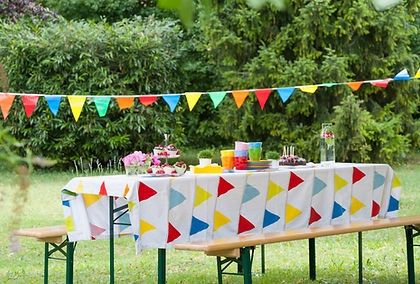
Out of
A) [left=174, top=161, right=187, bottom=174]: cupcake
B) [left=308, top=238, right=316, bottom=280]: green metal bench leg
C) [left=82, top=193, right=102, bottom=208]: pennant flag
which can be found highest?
[left=174, top=161, right=187, bottom=174]: cupcake

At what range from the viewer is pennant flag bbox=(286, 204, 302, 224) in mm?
3926

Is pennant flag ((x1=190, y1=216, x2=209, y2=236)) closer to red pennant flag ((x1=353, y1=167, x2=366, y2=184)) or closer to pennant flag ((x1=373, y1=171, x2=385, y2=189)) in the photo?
red pennant flag ((x1=353, y1=167, x2=366, y2=184))

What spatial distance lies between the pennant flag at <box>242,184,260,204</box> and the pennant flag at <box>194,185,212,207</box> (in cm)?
26

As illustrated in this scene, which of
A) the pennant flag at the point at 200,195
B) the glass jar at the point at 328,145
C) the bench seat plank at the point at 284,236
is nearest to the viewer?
the bench seat plank at the point at 284,236

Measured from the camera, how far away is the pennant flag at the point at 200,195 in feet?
11.5

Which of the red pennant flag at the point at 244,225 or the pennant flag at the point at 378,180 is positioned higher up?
the pennant flag at the point at 378,180

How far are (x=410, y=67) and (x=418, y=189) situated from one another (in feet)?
17.1

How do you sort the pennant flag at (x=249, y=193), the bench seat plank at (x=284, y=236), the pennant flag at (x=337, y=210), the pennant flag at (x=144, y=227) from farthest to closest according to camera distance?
the pennant flag at (x=337, y=210) < the pennant flag at (x=249, y=193) < the pennant flag at (x=144, y=227) < the bench seat plank at (x=284, y=236)

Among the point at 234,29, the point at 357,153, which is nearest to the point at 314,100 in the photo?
the point at 357,153

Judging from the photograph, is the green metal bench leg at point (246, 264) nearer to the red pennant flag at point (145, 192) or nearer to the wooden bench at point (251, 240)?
the wooden bench at point (251, 240)

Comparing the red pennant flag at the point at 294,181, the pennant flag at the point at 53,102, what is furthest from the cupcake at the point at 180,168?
the pennant flag at the point at 53,102

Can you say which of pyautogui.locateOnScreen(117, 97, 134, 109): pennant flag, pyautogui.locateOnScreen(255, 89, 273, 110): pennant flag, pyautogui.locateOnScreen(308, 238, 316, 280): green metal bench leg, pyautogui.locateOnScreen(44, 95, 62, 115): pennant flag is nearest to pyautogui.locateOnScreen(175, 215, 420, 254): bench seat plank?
pyautogui.locateOnScreen(308, 238, 316, 280): green metal bench leg

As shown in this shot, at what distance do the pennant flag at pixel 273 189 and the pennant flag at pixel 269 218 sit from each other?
0.31 ft

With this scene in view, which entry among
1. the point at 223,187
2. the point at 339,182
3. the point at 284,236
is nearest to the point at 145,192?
the point at 223,187
